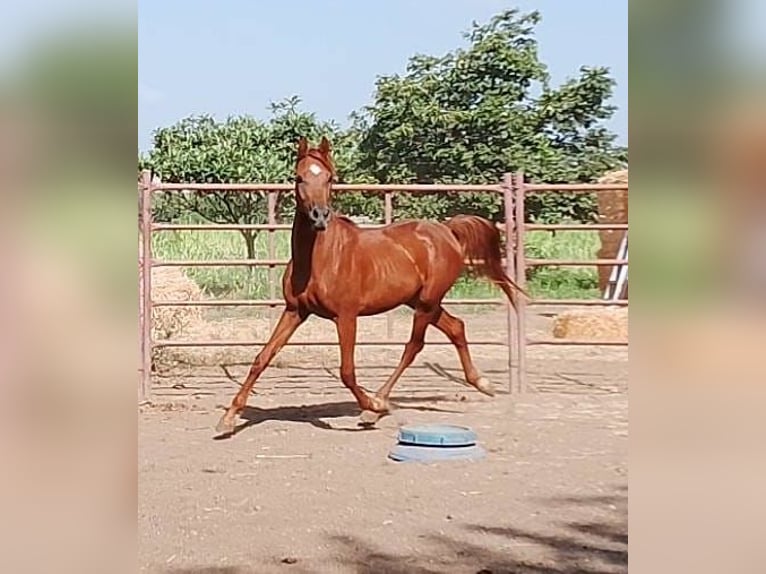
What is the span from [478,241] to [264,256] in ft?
2.93

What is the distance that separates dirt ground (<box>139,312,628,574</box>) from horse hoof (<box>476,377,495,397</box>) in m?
0.03

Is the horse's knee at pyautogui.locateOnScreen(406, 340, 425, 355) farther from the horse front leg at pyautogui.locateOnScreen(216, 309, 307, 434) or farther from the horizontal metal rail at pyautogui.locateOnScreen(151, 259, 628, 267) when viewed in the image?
the horizontal metal rail at pyautogui.locateOnScreen(151, 259, 628, 267)

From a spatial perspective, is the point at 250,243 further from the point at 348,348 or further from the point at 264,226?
the point at 348,348

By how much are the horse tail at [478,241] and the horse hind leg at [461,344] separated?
212 mm

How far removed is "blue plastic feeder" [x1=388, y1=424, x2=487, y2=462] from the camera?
343 cm

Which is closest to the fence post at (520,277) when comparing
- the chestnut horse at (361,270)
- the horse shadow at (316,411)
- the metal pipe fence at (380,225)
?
the metal pipe fence at (380,225)

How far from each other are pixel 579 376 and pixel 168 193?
1823mm

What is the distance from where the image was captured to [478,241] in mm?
4035

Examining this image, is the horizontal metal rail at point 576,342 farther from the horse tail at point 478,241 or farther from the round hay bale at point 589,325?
the horse tail at point 478,241

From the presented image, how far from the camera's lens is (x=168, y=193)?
168 inches

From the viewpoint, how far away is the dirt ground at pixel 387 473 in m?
2.48

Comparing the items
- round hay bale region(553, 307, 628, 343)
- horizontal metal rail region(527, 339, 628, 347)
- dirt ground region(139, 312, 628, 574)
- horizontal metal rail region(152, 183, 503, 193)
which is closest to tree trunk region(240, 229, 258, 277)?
horizontal metal rail region(152, 183, 503, 193)

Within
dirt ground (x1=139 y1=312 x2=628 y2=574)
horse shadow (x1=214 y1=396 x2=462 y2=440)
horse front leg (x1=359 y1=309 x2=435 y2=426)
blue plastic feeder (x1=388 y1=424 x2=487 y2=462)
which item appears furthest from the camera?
horse shadow (x1=214 y1=396 x2=462 y2=440)
